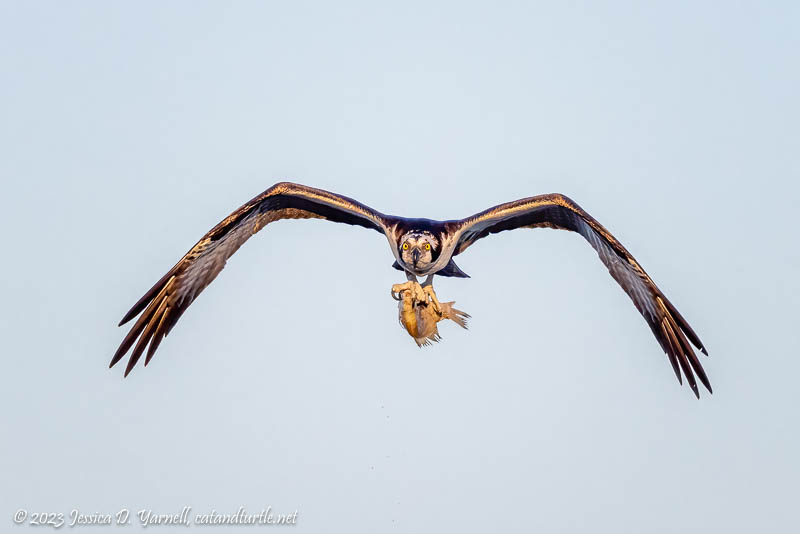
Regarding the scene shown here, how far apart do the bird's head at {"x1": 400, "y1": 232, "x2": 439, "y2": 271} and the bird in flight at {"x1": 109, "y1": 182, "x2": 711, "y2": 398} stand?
0.01 metres

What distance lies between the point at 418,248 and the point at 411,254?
0.45 ft

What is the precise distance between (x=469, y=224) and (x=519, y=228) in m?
1.48

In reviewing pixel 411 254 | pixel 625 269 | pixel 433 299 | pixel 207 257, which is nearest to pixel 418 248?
pixel 411 254

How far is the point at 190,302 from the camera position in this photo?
1764cm

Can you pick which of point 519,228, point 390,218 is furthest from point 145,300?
point 519,228

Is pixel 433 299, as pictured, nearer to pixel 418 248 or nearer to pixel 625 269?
pixel 418 248

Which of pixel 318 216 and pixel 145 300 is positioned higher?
pixel 318 216

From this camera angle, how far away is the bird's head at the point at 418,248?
17078 millimetres

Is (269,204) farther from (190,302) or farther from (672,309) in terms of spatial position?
(672,309)

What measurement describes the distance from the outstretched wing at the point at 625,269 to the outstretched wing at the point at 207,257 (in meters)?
1.50

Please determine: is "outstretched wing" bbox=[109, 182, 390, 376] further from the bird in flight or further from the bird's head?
Answer: the bird's head

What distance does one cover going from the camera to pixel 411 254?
56.2 feet

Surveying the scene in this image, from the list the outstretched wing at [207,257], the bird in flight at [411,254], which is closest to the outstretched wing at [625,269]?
the bird in flight at [411,254]

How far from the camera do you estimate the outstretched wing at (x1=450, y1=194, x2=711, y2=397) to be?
16.7 meters
